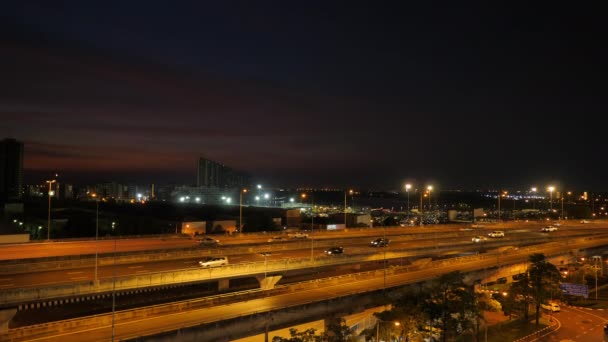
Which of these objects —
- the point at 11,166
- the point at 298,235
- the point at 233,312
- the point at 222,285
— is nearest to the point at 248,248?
the point at 222,285

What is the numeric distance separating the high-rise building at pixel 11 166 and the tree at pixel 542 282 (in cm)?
16469

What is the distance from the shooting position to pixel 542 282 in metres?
40.9

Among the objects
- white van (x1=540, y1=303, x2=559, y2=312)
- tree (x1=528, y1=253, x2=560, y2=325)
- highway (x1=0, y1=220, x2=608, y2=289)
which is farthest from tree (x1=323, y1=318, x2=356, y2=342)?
white van (x1=540, y1=303, x2=559, y2=312)

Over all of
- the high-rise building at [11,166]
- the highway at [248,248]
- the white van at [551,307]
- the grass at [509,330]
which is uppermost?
the high-rise building at [11,166]

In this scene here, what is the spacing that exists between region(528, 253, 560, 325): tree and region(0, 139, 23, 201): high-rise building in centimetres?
16469

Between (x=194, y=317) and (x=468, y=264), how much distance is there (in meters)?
29.6

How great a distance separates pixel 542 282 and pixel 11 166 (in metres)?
171

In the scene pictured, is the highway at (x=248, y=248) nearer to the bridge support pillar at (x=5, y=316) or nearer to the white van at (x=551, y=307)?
the bridge support pillar at (x=5, y=316)

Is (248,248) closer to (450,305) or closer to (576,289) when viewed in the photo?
(450,305)

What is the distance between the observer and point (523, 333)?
1526 inches

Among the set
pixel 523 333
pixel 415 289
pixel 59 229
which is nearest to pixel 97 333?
pixel 415 289

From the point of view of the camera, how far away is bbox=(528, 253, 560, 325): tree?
132ft

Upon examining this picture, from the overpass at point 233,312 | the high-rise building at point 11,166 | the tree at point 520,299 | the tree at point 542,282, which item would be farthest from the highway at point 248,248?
the high-rise building at point 11,166

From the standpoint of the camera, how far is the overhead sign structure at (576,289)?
44625 mm
